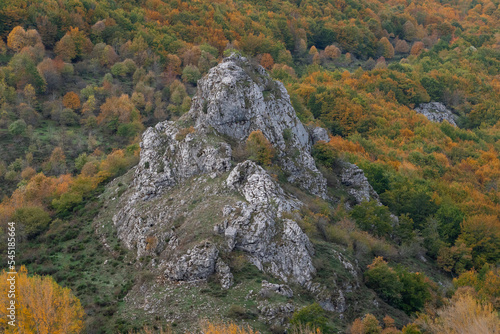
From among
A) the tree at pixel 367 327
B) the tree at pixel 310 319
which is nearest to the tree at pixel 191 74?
the tree at pixel 310 319

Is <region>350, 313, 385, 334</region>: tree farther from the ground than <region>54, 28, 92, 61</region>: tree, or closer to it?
farther from the ground

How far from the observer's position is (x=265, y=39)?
16112 cm

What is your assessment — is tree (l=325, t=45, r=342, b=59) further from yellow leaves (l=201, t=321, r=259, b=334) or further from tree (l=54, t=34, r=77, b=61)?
yellow leaves (l=201, t=321, r=259, b=334)

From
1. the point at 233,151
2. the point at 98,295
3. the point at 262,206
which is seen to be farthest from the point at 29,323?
the point at 233,151

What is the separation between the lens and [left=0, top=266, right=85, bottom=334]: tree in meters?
29.2

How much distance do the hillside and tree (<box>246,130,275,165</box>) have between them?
288 mm

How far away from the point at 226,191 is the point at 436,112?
4329 inches

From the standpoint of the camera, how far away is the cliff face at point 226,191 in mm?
39406

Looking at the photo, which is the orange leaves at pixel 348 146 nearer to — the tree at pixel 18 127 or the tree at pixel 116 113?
the tree at pixel 116 113

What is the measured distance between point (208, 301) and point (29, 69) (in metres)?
91.9

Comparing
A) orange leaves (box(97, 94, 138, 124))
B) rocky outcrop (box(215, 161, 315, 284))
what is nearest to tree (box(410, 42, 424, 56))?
orange leaves (box(97, 94, 138, 124))

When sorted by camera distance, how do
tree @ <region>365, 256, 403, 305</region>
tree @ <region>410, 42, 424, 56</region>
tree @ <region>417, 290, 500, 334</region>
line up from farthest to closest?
tree @ <region>410, 42, 424, 56</region> → tree @ <region>365, 256, 403, 305</region> → tree @ <region>417, 290, 500, 334</region>

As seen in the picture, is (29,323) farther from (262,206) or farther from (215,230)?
(262,206)

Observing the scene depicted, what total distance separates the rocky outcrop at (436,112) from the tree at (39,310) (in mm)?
124324
